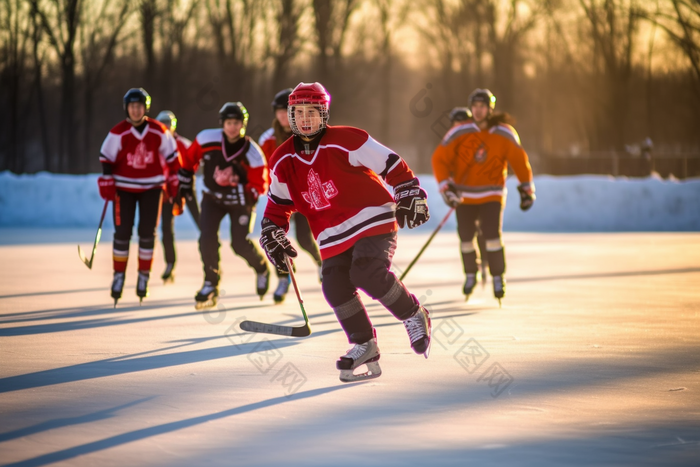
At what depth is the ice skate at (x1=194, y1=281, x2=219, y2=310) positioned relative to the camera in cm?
725

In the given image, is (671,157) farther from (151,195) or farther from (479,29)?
(151,195)

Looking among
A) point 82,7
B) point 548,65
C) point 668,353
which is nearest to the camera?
point 668,353

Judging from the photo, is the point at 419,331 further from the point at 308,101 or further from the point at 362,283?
the point at 308,101

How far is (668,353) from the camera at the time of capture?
5.28 metres

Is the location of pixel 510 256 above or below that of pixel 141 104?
below

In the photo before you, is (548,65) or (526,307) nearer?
(526,307)

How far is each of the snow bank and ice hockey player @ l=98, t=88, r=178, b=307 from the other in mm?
10159

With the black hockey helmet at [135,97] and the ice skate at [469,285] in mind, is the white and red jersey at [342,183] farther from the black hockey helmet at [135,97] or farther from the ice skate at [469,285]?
the ice skate at [469,285]

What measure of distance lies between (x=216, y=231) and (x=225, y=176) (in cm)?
45

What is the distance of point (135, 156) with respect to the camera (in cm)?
725

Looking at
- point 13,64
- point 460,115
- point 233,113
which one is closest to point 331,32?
point 13,64

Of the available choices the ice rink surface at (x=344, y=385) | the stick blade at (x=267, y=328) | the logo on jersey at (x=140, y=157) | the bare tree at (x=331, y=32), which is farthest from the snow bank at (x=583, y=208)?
the stick blade at (x=267, y=328)

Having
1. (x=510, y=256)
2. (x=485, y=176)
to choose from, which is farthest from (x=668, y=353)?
(x=510, y=256)

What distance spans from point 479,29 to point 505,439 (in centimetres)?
2876
